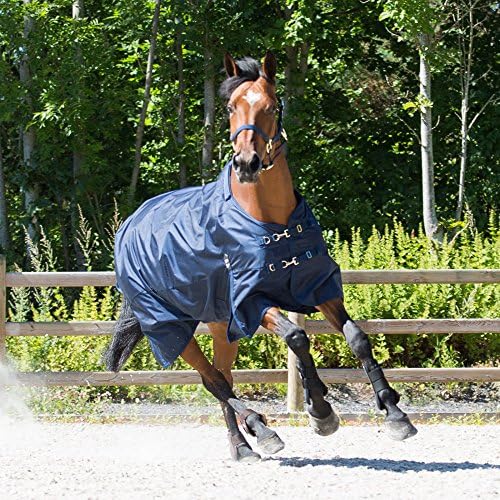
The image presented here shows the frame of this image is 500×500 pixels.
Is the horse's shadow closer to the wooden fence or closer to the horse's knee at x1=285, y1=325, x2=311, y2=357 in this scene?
the horse's knee at x1=285, y1=325, x2=311, y2=357

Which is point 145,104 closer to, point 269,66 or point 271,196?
point 269,66

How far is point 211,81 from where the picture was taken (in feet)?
50.0

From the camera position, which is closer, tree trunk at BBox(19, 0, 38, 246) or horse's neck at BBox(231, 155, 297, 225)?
horse's neck at BBox(231, 155, 297, 225)

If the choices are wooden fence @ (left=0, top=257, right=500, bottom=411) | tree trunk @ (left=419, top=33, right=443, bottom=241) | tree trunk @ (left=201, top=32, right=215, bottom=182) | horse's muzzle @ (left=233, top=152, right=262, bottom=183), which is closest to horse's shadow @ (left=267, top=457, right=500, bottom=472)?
horse's muzzle @ (left=233, top=152, right=262, bottom=183)

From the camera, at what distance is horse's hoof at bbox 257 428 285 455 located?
6.25 m

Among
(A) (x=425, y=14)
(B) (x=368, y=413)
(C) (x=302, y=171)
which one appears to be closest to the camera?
(B) (x=368, y=413)

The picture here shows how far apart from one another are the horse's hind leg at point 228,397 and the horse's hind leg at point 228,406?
8cm

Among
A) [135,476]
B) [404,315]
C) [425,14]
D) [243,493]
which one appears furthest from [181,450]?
[425,14]

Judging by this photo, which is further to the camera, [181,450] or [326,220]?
[326,220]

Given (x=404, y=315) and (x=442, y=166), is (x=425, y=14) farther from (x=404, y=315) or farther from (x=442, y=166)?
(x=442, y=166)

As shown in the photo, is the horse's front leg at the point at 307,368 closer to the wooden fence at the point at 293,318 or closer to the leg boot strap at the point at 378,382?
the leg boot strap at the point at 378,382

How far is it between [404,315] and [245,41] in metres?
6.16

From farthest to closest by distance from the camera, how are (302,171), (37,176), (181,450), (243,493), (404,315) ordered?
1. (302,171)
2. (37,176)
3. (404,315)
4. (181,450)
5. (243,493)

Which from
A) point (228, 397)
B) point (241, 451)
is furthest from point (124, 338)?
point (241, 451)
